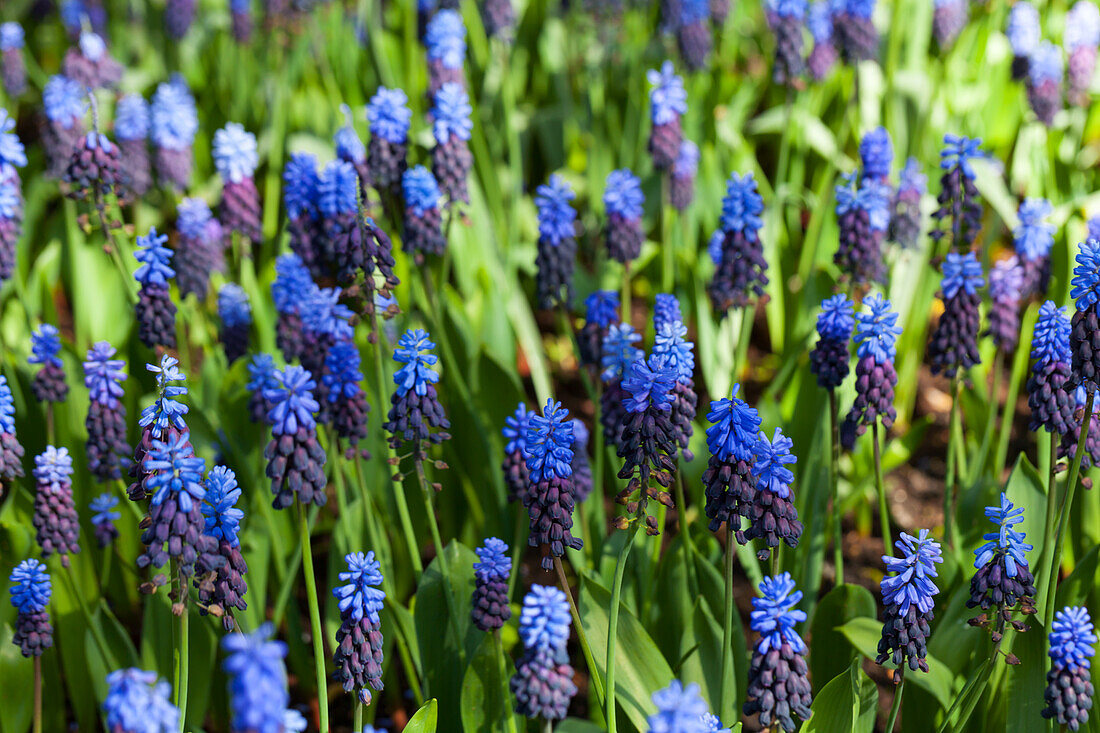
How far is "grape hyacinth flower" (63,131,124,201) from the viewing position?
13.4ft

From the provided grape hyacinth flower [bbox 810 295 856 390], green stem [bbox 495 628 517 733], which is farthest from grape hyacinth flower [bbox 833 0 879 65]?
green stem [bbox 495 628 517 733]

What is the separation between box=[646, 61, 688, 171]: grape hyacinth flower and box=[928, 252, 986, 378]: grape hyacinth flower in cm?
187

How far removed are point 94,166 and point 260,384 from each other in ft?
3.60

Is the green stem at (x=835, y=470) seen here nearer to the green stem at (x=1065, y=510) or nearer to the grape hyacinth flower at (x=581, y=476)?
the green stem at (x=1065, y=510)

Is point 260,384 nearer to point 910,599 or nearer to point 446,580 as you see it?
point 446,580

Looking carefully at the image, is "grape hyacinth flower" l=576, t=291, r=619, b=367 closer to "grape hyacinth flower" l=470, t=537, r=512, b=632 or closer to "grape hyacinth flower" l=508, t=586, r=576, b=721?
"grape hyacinth flower" l=470, t=537, r=512, b=632

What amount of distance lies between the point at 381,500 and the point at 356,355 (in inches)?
43.3

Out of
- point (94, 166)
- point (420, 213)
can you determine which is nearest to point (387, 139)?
point (420, 213)

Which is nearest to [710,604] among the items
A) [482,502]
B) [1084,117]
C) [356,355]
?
[482,502]

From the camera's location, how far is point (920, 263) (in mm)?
5891

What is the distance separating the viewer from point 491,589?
3.06 meters

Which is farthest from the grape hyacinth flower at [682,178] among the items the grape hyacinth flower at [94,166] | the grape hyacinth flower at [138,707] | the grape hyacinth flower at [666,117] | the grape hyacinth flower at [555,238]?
the grape hyacinth flower at [138,707]

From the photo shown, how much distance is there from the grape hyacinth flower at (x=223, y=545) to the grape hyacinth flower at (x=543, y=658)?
786 mm

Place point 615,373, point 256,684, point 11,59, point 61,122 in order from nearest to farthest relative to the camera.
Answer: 1. point 256,684
2. point 615,373
3. point 61,122
4. point 11,59
